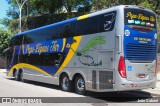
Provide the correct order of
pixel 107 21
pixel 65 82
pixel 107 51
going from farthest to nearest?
pixel 65 82
pixel 107 21
pixel 107 51

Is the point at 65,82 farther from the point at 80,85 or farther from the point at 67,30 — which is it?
the point at 67,30

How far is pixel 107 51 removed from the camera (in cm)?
1293

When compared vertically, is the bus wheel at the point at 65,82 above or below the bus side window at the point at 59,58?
below

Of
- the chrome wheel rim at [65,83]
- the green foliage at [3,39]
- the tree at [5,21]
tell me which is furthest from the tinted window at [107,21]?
the tree at [5,21]

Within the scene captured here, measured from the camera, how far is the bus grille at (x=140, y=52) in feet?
41.1

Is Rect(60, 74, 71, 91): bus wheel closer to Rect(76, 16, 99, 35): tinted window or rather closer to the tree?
Rect(76, 16, 99, 35): tinted window

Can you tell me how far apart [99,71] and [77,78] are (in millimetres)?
2056

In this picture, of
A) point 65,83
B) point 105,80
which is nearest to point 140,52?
point 105,80

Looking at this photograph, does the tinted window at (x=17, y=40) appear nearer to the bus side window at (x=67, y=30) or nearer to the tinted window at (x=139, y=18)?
the bus side window at (x=67, y=30)

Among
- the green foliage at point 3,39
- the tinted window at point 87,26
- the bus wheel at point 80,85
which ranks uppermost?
the green foliage at point 3,39

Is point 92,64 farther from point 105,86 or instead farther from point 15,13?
point 15,13

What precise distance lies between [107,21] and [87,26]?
1.52 metres

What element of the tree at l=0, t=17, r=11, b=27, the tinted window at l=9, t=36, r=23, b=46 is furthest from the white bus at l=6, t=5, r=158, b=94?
the tree at l=0, t=17, r=11, b=27

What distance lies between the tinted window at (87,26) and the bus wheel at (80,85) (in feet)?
6.89
